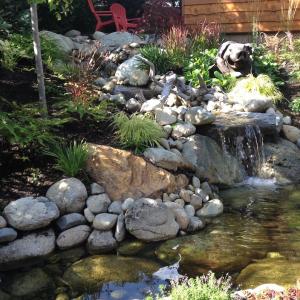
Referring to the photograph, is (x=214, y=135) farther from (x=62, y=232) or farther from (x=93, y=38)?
(x=93, y=38)

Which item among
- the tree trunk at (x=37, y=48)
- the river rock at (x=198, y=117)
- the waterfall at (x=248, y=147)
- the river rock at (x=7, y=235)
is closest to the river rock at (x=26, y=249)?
the river rock at (x=7, y=235)

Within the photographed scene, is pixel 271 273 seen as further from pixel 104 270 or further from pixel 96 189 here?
pixel 96 189

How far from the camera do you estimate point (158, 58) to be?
876 centimetres

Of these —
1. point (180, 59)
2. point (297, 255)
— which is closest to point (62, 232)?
point (297, 255)

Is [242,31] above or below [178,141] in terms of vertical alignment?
above

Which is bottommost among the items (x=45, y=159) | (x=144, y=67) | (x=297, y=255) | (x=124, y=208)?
→ (x=297, y=255)

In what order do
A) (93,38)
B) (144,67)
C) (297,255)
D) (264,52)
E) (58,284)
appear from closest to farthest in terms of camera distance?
(58,284) → (297,255) → (144,67) → (264,52) → (93,38)

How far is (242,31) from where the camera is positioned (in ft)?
36.1

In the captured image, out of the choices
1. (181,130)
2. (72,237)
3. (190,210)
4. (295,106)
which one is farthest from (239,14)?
(72,237)

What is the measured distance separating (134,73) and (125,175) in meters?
3.19

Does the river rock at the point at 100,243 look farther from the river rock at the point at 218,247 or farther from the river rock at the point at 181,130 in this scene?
the river rock at the point at 181,130

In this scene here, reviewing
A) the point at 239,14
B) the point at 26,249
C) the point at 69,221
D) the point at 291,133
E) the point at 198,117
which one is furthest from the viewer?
the point at 239,14

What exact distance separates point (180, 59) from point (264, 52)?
78.7 inches

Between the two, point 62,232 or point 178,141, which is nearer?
point 62,232
